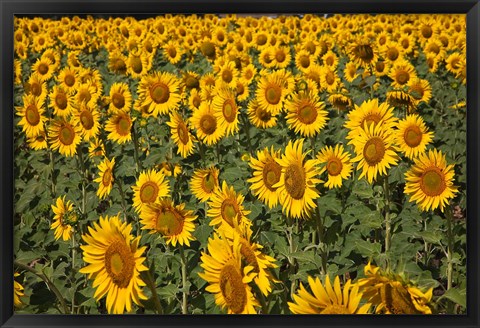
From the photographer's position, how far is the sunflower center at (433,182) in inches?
87.7

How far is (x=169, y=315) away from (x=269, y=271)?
475 mm

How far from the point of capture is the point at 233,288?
1451mm

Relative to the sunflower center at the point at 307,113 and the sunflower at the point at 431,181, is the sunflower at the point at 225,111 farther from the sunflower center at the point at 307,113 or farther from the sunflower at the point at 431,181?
the sunflower at the point at 431,181

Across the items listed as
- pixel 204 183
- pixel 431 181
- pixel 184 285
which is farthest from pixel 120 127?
pixel 431 181

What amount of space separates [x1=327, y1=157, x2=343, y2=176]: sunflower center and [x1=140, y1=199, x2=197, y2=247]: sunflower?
105 centimetres

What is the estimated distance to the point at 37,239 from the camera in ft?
8.48

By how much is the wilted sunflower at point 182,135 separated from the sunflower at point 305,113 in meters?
0.64

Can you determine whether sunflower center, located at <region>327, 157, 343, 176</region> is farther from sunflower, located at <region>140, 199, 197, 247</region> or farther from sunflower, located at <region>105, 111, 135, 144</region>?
sunflower, located at <region>105, 111, 135, 144</region>

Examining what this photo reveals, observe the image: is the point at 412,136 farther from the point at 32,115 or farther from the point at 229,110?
the point at 32,115

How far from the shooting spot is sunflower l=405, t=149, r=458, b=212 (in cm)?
220

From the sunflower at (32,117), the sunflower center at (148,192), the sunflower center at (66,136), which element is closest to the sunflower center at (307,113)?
the sunflower center at (148,192)

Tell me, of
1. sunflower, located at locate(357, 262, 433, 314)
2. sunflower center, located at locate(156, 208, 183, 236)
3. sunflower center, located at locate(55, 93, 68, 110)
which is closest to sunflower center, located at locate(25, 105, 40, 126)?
sunflower center, located at locate(55, 93, 68, 110)

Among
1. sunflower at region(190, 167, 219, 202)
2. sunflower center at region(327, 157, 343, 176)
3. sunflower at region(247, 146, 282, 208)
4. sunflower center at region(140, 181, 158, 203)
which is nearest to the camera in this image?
sunflower at region(247, 146, 282, 208)

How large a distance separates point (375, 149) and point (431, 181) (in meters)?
0.30
